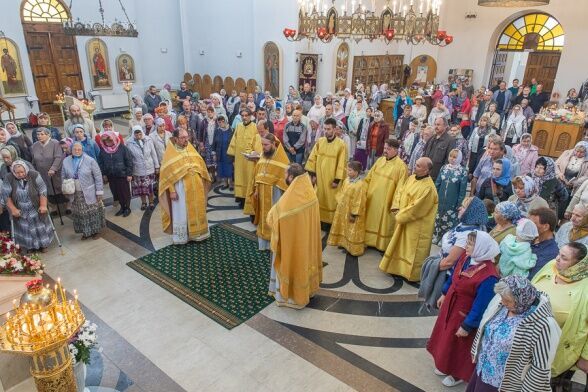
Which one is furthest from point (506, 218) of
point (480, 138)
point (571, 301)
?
point (480, 138)

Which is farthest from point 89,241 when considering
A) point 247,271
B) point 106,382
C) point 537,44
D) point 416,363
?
point 537,44

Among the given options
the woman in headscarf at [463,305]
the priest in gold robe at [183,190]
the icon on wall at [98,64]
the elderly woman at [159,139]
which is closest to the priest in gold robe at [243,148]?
the elderly woman at [159,139]

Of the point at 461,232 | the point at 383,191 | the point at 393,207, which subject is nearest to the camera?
the point at 461,232

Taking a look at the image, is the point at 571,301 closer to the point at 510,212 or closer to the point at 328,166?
the point at 510,212

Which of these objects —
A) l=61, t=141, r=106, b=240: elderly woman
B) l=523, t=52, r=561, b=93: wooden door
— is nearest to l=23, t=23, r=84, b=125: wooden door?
l=61, t=141, r=106, b=240: elderly woman

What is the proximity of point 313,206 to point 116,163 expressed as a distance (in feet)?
13.4

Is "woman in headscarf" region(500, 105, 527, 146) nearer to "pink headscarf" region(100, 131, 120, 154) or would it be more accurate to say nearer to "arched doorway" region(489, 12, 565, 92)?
"pink headscarf" region(100, 131, 120, 154)

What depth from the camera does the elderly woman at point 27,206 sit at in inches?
219

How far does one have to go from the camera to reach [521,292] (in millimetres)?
2564

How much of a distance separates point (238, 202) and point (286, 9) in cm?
975

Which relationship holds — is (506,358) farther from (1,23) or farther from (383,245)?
(1,23)

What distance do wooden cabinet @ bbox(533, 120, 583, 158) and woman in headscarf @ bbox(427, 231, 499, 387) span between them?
9.56m

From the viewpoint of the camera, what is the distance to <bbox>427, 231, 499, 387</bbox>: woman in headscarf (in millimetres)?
3178

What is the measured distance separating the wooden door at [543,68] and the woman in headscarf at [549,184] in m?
13.9
